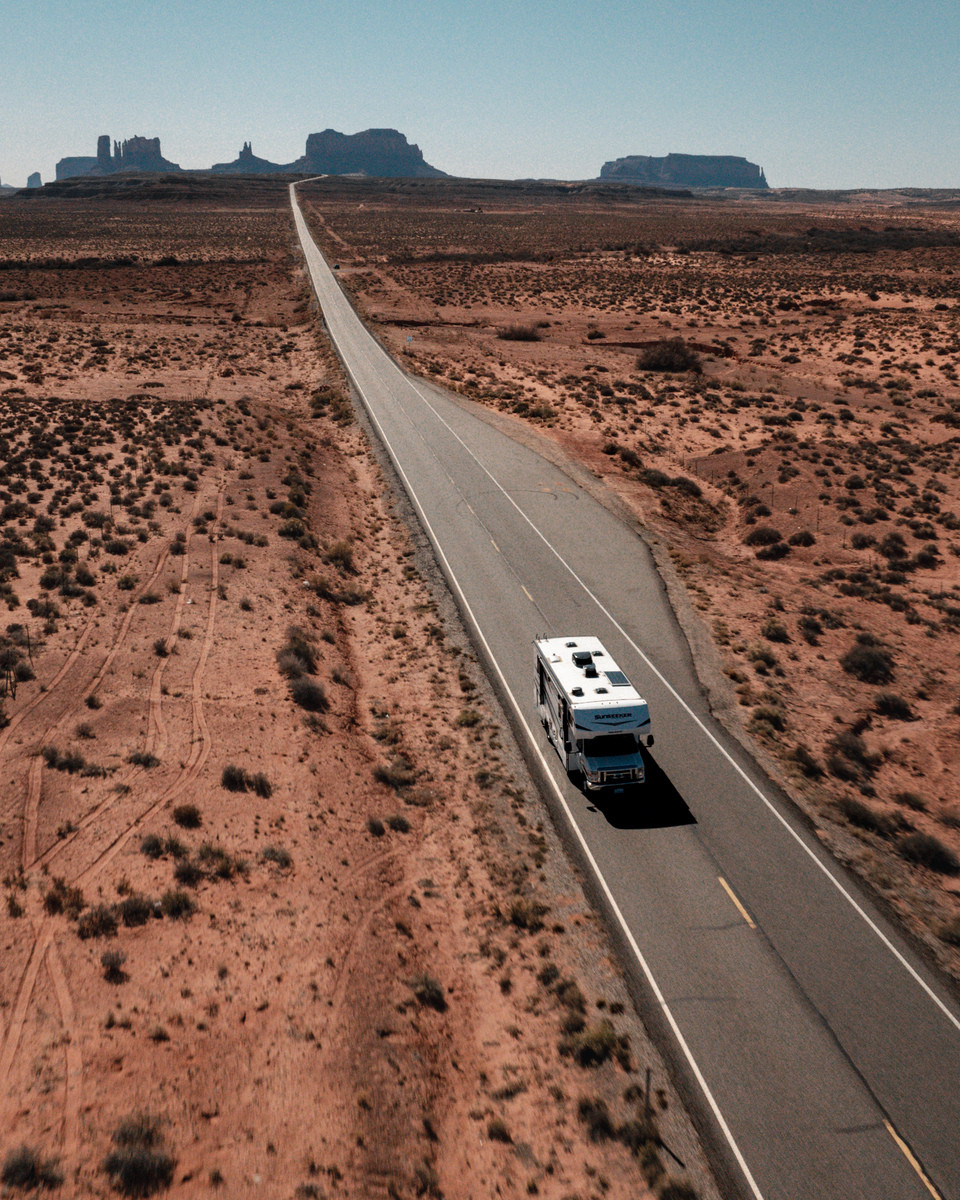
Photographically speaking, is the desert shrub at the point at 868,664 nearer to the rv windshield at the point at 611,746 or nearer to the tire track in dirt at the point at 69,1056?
the rv windshield at the point at 611,746

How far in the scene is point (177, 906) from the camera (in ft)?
51.7

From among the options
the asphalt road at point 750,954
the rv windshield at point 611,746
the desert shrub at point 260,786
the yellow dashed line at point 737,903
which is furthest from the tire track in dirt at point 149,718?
the yellow dashed line at point 737,903

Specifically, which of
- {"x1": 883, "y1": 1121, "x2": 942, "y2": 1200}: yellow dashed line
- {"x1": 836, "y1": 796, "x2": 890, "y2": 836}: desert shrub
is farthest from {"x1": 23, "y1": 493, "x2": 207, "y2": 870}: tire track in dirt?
{"x1": 836, "y1": 796, "x2": 890, "y2": 836}: desert shrub

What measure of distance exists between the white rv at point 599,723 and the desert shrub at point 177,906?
368 inches

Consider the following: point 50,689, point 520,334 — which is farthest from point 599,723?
point 520,334

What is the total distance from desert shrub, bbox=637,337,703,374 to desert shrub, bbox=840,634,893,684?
44763 millimetres

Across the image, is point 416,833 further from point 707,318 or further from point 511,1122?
point 707,318

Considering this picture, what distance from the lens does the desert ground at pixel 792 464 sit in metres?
22.1

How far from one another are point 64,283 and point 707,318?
261 ft

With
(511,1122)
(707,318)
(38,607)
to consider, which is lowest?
(511,1122)

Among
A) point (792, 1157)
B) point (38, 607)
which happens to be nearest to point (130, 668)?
point (38, 607)

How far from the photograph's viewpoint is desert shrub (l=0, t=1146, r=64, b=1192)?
10.8m

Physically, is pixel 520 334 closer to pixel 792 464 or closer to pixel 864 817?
pixel 792 464

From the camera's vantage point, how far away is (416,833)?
19547 mm
